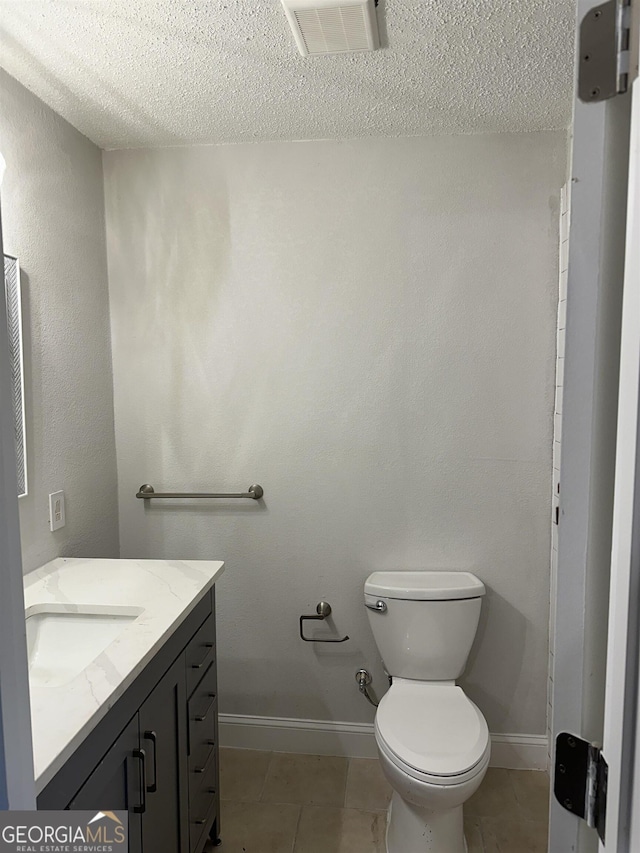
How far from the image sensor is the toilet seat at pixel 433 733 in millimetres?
1648

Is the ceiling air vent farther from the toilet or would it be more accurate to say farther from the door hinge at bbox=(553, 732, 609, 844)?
the toilet

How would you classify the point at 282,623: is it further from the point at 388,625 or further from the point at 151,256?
the point at 151,256

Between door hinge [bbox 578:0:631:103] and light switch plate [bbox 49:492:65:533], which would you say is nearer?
door hinge [bbox 578:0:631:103]

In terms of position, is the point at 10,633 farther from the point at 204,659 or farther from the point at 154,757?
the point at 204,659

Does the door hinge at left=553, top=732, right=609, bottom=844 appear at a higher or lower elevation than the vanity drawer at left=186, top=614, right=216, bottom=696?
higher

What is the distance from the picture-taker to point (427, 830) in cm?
177

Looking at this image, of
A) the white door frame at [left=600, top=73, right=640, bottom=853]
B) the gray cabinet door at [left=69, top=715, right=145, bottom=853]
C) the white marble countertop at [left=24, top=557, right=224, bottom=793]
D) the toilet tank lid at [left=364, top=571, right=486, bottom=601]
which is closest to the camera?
the white door frame at [left=600, top=73, right=640, bottom=853]

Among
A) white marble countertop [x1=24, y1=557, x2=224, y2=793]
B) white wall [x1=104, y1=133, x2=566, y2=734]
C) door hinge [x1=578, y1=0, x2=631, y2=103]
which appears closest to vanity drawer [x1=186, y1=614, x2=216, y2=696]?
white marble countertop [x1=24, y1=557, x2=224, y2=793]

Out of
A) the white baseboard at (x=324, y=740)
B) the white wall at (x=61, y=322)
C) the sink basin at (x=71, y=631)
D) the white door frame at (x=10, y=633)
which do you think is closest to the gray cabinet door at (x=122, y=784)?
the sink basin at (x=71, y=631)

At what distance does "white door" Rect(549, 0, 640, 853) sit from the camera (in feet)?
2.02

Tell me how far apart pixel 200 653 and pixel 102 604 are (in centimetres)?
34

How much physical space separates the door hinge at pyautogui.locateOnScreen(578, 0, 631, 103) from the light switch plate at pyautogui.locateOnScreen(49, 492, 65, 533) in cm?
180

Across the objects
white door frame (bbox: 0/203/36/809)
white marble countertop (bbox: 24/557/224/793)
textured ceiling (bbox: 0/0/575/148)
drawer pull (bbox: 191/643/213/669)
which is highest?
textured ceiling (bbox: 0/0/575/148)

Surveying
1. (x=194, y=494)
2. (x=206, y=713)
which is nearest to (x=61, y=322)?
(x=194, y=494)
